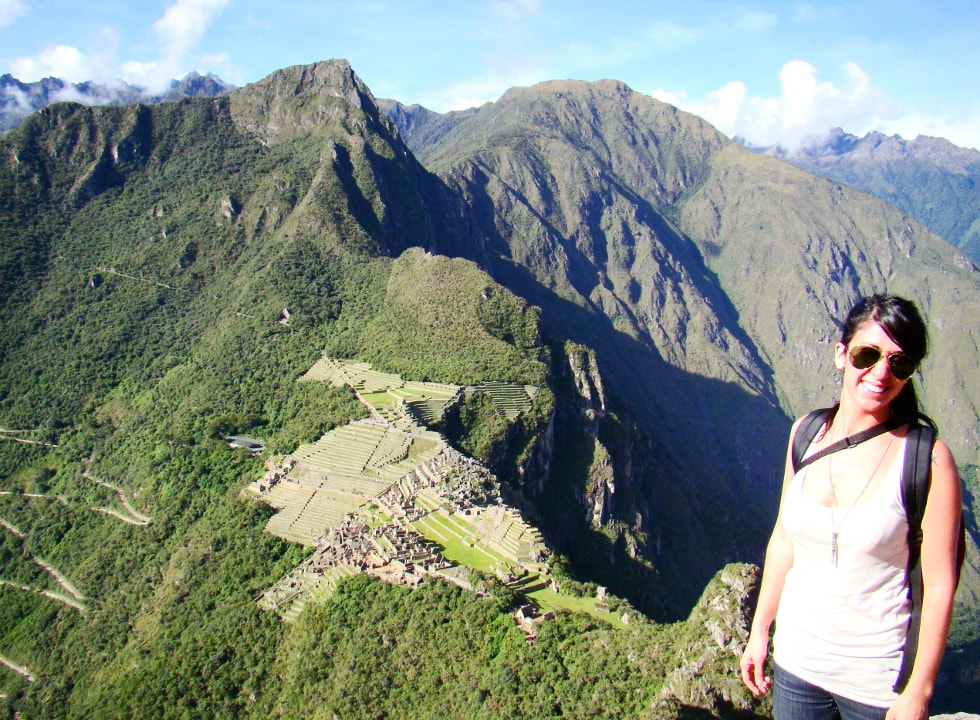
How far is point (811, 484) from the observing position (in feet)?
26.6

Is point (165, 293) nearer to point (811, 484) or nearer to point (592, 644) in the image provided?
point (592, 644)

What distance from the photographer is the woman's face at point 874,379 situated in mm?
7684

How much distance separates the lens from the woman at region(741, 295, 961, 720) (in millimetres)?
7230

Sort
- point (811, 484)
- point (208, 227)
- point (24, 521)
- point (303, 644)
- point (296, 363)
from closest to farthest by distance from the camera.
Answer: point (811, 484) → point (303, 644) → point (24, 521) → point (296, 363) → point (208, 227)

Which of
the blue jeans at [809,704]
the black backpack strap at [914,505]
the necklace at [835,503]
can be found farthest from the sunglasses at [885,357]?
the blue jeans at [809,704]

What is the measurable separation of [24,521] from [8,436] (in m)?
16.0

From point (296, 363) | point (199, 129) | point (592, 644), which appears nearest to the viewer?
point (592, 644)

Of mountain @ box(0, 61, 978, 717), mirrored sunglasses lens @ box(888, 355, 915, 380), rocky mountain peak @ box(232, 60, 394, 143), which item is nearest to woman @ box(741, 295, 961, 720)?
mirrored sunglasses lens @ box(888, 355, 915, 380)

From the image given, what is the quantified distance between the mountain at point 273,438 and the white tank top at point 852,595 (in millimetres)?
21370

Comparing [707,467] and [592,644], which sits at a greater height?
[592,644]

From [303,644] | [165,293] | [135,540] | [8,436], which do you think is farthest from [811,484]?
[165,293]

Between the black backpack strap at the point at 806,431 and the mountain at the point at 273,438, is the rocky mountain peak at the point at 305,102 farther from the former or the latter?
the black backpack strap at the point at 806,431

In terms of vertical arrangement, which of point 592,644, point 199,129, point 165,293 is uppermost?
point 199,129

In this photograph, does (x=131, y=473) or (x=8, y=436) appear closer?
(x=131, y=473)
